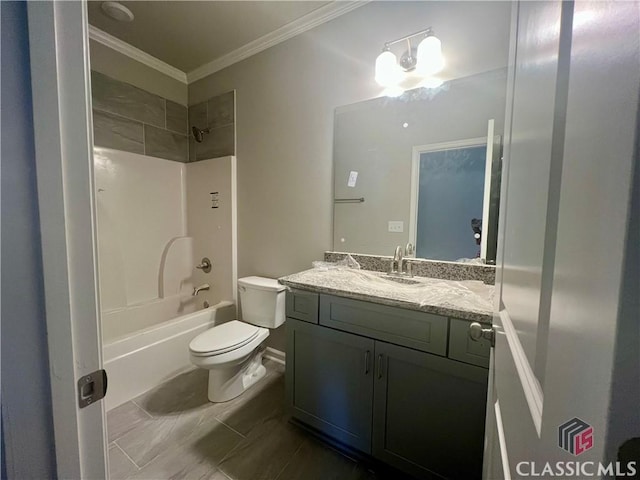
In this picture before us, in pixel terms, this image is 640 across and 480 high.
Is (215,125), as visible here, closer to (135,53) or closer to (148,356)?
(135,53)

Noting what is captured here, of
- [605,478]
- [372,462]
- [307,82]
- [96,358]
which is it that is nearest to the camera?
[605,478]

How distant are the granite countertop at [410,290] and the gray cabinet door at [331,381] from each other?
0.21 m

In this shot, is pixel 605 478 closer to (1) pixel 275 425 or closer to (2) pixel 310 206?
(1) pixel 275 425

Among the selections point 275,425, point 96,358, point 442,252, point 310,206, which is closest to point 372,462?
point 275,425

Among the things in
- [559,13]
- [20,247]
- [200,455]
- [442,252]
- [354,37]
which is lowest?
[200,455]

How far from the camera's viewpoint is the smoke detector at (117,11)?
172 cm

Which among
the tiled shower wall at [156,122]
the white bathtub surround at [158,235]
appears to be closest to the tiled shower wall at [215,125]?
the tiled shower wall at [156,122]

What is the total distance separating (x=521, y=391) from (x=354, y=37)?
197cm

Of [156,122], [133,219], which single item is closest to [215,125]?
[156,122]

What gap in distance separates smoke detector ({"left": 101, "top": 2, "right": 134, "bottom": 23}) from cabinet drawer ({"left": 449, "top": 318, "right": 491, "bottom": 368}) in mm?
2684

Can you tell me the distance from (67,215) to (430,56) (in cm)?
168

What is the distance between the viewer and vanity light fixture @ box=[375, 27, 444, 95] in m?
1.41

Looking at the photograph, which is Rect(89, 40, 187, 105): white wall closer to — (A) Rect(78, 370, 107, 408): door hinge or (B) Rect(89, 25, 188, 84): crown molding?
(B) Rect(89, 25, 188, 84): crown molding

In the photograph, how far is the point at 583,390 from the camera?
245 mm
